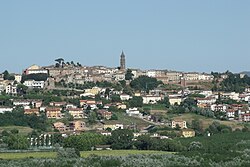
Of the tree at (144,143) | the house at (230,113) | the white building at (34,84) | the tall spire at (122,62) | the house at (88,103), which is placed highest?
the tall spire at (122,62)

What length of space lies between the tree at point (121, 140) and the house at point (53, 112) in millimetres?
18568

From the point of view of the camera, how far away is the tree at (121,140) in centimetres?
4550

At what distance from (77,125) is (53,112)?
582 centimetres

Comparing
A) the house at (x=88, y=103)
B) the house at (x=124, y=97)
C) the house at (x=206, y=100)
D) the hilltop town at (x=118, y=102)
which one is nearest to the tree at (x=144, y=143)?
the hilltop town at (x=118, y=102)

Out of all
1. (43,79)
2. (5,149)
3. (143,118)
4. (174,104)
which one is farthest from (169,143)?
(43,79)

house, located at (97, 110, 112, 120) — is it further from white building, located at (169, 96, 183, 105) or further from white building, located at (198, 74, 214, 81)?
white building, located at (198, 74, 214, 81)

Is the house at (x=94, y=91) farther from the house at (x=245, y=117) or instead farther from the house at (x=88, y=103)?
the house at (x=245, y=117)

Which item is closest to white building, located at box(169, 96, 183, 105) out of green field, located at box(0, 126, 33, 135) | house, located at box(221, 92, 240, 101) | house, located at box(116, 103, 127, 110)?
house, located at box(116, 103, 127, 110)

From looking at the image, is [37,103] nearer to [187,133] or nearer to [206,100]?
[206,100]

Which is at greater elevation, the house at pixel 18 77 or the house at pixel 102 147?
the house at pixel 18 77

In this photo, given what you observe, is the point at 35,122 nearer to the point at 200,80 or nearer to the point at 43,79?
the point at 43,79

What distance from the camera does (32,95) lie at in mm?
75500

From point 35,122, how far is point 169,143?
19.9 meters

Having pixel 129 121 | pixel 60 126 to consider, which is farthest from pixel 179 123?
pixel 60 126
